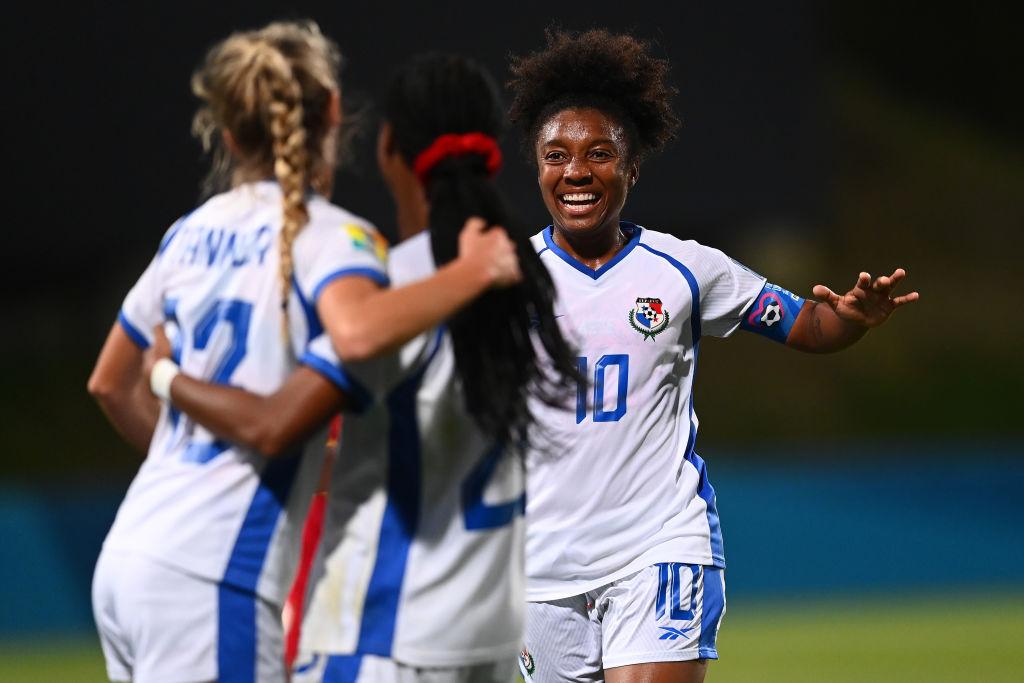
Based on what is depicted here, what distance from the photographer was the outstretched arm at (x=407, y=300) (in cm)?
267

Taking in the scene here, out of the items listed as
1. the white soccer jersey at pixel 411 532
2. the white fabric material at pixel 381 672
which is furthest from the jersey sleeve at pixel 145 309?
the white fabric material at pixel 381 672

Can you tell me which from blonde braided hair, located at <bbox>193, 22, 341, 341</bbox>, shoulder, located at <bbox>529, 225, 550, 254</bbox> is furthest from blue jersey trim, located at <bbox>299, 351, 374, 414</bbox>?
shoulder, located at <bbox>529, 225, 550, 254</bbox>

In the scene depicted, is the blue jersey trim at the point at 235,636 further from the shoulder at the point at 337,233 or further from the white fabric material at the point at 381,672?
the shoulder at the point at 337,233

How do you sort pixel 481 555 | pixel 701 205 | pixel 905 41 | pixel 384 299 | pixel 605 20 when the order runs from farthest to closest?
pixel 905 41, pixel 701 205, pixel 605 20, pixel 481 555, pixel 384 299

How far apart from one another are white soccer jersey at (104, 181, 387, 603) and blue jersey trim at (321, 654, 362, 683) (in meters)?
0.16

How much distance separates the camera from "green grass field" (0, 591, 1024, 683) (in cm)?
839

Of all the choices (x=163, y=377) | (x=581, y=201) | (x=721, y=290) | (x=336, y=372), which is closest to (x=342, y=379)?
(x=336, y=372)

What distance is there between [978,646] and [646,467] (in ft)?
18.2

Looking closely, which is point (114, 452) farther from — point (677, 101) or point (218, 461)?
point (218, 461)

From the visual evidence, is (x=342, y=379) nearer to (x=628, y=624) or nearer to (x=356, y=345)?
(x=356, y=345)

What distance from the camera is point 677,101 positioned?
35.8ft

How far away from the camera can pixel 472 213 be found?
2867 millimetres

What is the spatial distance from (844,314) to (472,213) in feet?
5.78

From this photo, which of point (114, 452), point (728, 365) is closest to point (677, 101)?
point (728, 365)
